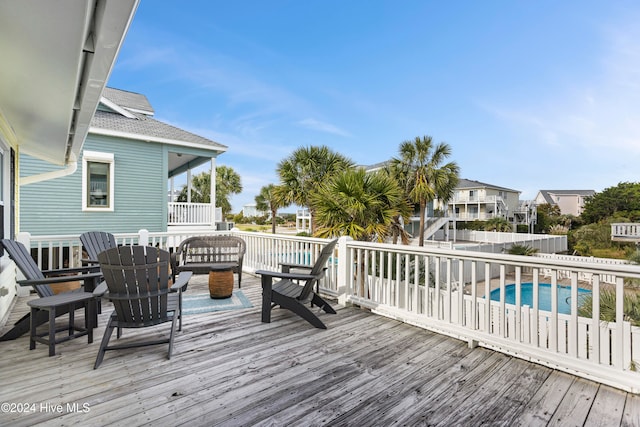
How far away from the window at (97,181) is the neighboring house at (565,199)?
1788 inches

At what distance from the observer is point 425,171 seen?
1503cm

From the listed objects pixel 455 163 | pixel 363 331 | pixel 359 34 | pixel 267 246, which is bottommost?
pixel 363 331

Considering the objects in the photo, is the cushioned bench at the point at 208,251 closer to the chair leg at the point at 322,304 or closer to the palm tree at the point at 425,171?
the chair leg at the point at 322,304

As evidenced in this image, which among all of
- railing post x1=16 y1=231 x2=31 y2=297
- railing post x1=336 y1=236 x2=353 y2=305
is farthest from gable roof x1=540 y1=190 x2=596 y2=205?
railing post x1=16 y1=231 x2=31 y2=297

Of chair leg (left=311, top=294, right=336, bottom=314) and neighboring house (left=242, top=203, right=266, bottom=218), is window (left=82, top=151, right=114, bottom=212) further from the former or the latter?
neighboring house (left=242, top=203, right=266, bottom=218)

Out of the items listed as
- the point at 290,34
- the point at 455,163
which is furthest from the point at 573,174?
the point at 290,34

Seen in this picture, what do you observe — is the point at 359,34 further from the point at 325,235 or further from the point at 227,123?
the point at 227,123

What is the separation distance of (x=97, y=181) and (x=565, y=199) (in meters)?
50.5

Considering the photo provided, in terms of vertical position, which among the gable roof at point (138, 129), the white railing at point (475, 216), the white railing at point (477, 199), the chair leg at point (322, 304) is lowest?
the chair leg at point (322, 304)

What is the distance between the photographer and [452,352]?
284cm

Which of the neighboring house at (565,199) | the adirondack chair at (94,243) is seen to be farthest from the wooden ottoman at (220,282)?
the neighboring house at (565,199)

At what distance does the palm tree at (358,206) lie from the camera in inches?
229

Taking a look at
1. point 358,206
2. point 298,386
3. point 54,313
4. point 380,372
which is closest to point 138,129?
point 358,206

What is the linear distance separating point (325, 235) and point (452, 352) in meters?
3.42
